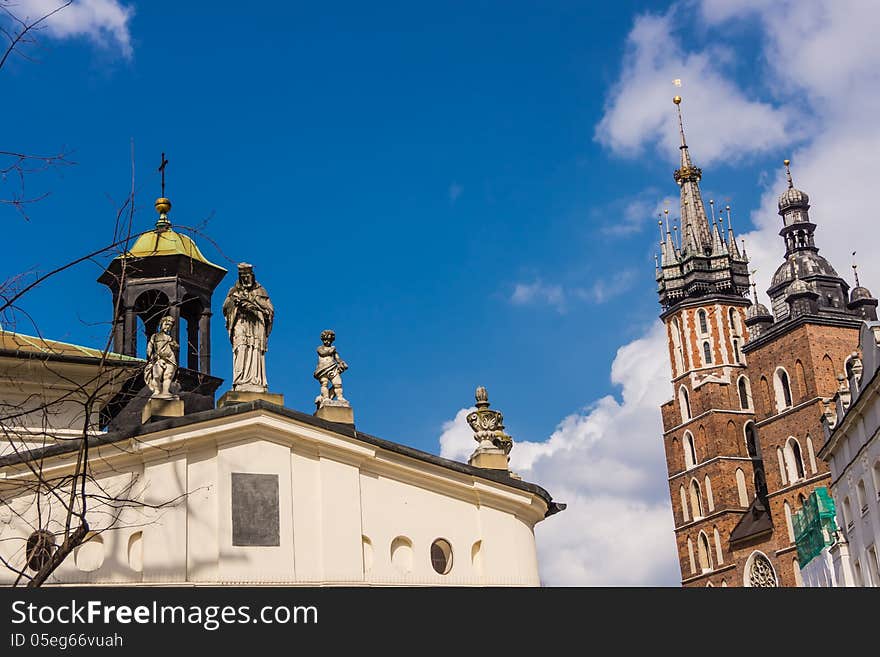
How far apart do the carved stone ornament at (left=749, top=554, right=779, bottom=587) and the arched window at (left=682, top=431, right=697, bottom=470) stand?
9.87m

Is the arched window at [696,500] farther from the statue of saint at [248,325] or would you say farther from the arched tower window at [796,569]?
the statue of saint at [248,325]

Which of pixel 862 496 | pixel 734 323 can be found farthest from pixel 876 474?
pixel 734 323

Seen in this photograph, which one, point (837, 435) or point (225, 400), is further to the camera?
point (837, 435)

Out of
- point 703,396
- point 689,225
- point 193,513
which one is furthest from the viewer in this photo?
point 689,225

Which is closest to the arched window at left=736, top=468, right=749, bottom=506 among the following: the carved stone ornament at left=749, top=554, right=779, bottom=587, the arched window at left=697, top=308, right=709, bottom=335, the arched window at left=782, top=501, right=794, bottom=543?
the carved stone ornament at left=749, top=554, right=779, bottom=587

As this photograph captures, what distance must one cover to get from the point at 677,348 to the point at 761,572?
19.3 metres

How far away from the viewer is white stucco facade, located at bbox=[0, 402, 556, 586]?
22375 millimetres

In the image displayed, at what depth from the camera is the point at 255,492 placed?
75.8 feet

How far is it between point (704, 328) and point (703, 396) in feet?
19.2

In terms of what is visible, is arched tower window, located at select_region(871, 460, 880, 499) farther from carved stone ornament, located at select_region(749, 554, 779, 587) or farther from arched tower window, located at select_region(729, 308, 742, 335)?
Result: arched tower window, located at select_region(729, 308, 742, 335)
